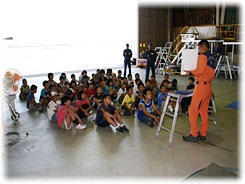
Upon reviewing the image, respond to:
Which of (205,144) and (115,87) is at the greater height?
(115,87)

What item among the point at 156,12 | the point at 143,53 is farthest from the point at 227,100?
the point at 156,12

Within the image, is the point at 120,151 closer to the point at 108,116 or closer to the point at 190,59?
the point at 108,116

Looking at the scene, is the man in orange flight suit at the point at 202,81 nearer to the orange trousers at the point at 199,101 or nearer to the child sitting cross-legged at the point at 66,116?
the orange trousers at the point at 199,101

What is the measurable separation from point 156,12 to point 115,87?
12377 mm

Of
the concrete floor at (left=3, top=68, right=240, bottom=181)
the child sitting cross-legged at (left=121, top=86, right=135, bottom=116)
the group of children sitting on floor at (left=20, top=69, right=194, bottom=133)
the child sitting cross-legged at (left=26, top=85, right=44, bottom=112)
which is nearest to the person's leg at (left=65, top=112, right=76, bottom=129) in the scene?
the group of children sitting on floor at (left=20, top=69, right=194, bottom=133)

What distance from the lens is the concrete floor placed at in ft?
10.0

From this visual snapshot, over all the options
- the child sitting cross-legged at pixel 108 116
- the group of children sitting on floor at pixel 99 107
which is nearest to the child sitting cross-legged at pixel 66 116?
the group of children sitting on floor at pixel 99 107

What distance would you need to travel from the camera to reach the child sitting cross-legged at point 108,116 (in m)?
4.47

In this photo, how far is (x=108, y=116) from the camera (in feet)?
14.8

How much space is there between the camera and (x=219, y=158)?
11.2 ft

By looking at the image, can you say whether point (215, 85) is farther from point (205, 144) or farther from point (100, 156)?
point (100, 156)

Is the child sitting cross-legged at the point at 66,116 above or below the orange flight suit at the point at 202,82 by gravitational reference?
below

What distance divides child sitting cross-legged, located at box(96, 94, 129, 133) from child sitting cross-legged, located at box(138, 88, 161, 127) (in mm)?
646

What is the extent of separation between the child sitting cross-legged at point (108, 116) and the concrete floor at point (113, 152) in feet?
0.51
